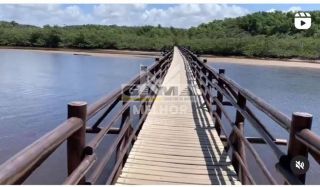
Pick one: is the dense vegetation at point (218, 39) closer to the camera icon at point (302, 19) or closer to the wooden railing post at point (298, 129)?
the camera icon at point (302, 19)

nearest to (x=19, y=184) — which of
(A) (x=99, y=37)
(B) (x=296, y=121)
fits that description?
(B) (x=296, y=121)

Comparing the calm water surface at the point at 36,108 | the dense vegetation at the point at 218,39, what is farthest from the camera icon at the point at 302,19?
the calm water surface at the point at 36,108

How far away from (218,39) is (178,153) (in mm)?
67533

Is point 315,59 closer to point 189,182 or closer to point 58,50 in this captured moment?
point 58,50

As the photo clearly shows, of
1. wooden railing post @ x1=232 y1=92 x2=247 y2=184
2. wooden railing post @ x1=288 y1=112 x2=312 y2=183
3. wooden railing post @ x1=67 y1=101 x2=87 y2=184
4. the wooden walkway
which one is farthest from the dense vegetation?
wooden railing post @ x1=67 y1=101 x2=87 y2=184

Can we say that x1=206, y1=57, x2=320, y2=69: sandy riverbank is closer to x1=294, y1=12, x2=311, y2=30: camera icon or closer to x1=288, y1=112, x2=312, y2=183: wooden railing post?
x1=294, y1=12, x2=311, y2=30: camera icon

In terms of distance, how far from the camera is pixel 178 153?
4.80 metres

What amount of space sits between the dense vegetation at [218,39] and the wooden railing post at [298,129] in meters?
57.2

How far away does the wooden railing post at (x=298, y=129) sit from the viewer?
7.25 feet

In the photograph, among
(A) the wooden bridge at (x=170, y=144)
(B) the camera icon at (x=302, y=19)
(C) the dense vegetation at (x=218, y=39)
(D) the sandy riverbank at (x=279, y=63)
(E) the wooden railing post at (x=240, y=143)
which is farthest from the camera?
(B) the camera icon at (x=302, y=19)

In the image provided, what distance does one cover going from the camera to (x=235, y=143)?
14.0ft

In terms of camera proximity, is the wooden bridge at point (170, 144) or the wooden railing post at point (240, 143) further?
the wooden railing post at point (240, 143)

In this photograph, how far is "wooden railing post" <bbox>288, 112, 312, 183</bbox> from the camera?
2209 mm

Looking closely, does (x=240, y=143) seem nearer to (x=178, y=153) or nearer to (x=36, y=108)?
(x=178, y=153)
